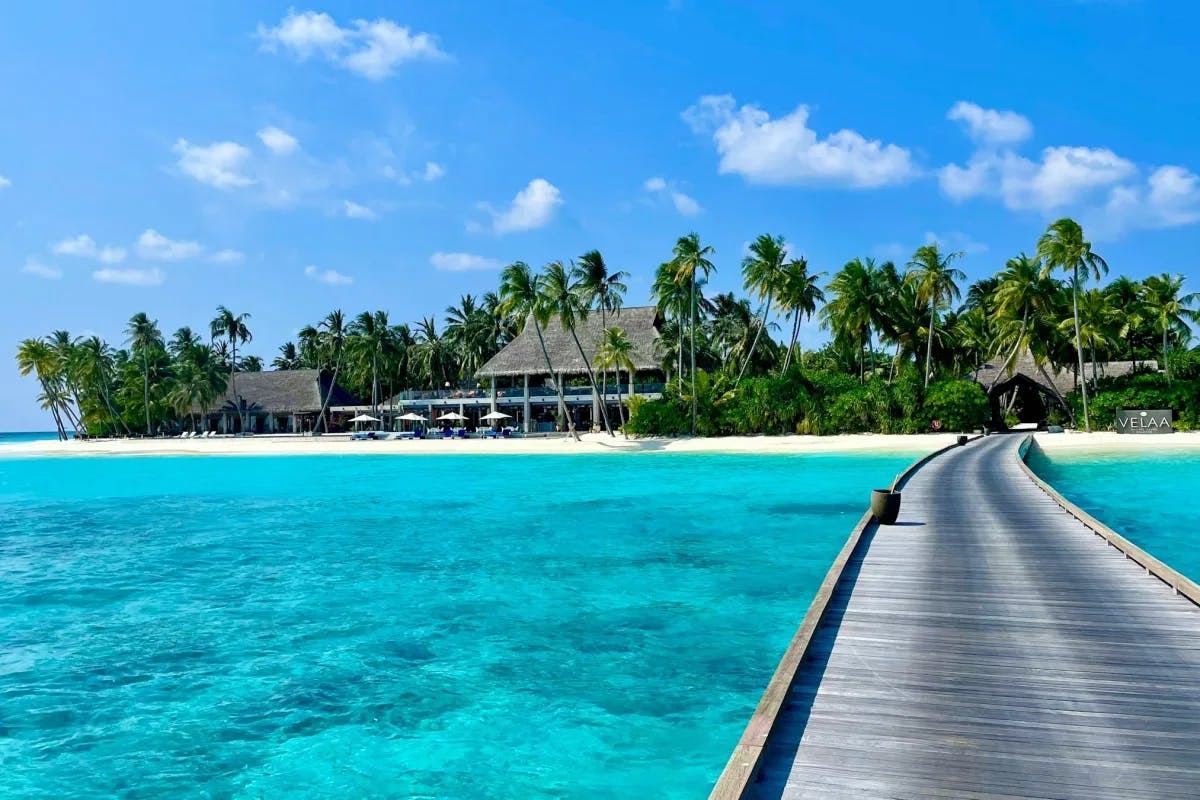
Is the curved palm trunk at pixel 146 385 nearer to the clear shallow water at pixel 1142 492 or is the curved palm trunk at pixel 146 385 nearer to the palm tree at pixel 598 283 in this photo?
the palm tree at pixel 598 283

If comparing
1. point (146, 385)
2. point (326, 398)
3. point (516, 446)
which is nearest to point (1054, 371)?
point (516, 446)

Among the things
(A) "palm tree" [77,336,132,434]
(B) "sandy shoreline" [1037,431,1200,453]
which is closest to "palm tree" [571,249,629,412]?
(B) "sandy shoreline" [1037,431,1200,453]

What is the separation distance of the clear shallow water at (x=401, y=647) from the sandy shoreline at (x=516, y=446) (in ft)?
58.3

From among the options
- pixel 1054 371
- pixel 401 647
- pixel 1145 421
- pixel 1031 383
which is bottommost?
pixel 401 647

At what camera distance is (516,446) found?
4269 cm

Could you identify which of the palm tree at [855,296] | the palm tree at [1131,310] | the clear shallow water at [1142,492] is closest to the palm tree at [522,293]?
the palm tree at [855,296]

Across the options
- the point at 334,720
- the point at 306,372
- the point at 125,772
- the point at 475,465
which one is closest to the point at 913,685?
the point at 334,720

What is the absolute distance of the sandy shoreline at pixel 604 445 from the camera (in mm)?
35062

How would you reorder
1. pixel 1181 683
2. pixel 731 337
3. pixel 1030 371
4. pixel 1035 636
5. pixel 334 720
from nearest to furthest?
pixel 1181 683 → pixel 1035 636 → pixel 334 720 → pixel 1030 371 → pixel 731 337

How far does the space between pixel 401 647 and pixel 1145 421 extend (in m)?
43.1

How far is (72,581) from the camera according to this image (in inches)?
515

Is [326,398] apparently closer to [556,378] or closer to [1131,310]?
[556,378]

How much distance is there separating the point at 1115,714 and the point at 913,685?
115cm

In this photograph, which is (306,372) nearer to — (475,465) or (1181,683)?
(475,465)
